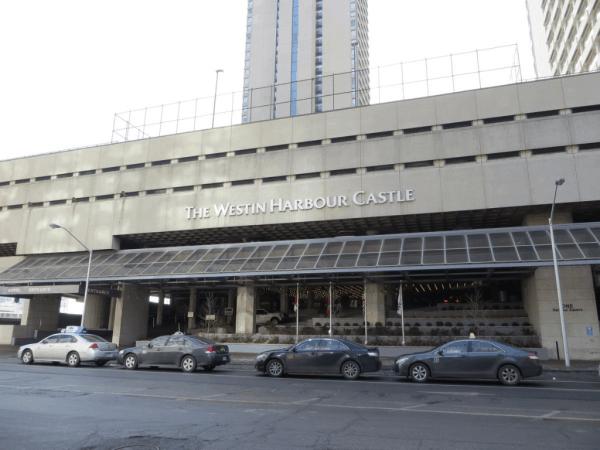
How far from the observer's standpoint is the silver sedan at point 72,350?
20109mm

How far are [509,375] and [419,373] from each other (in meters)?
2.70

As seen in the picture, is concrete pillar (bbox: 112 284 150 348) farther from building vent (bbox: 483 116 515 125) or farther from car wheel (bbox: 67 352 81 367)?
building vent (bbox: 483 116 515 125)

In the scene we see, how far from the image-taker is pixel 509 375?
13883mm

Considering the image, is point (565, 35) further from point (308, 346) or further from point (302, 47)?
point (308, 346)

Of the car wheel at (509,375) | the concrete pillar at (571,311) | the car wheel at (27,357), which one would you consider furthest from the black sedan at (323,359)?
the concrete pillar at (571,311)

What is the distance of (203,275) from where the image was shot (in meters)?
28.0

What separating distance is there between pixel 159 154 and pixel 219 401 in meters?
29.6

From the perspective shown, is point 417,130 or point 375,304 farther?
A: point 375,304

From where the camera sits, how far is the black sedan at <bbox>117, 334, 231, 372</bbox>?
58.4 feet

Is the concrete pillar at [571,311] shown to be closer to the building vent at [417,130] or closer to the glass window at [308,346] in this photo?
the building vent at [417,130]

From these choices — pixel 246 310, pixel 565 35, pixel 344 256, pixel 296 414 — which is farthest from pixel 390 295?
pixel 565 35

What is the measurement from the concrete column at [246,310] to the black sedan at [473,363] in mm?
19120

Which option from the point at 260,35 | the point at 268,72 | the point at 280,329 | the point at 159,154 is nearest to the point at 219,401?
the point at 280,329

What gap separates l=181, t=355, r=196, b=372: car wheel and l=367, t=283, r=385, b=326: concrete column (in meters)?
16.1
